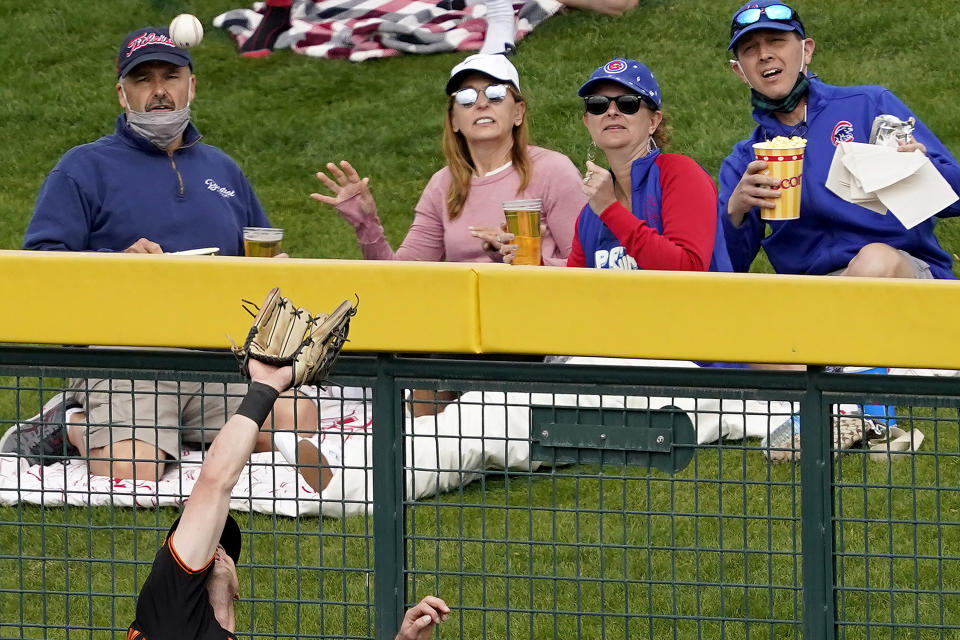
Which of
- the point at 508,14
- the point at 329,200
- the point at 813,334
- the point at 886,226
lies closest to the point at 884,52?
the point at 508,14

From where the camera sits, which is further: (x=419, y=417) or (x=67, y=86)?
(x=67, y=86)

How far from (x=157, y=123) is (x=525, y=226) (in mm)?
1558

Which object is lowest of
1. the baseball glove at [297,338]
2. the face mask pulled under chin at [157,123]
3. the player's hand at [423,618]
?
the player's hand at [423,618]

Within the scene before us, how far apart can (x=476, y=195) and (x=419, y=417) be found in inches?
83.9

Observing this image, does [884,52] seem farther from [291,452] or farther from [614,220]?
[291,452]

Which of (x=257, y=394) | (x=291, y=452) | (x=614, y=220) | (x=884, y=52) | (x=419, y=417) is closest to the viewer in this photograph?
(x=257, y=394)

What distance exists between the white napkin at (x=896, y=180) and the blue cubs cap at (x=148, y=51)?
2.52 m

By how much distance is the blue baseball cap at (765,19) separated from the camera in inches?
219

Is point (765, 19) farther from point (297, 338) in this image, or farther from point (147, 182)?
point (297, 338)

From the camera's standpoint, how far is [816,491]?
3.40m

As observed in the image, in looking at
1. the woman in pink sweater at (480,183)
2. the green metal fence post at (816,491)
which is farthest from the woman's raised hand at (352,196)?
the green metal fence post at (816,491)

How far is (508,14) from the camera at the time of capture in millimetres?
9812

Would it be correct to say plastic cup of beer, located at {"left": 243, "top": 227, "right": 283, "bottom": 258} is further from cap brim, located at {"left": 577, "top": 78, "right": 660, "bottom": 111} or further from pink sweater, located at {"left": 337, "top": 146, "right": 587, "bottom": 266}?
cap brim, located at {"left": 577, "top": 78, "right": 660, "bottom": 111}

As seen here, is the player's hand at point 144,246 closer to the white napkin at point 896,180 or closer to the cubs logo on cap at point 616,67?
the cubs logo on cap at point 616,67
